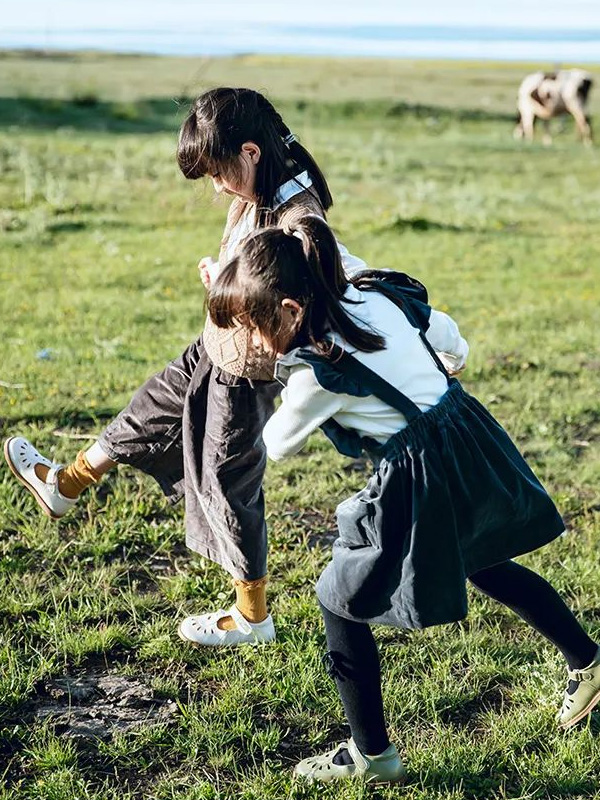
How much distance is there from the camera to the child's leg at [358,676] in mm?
2816

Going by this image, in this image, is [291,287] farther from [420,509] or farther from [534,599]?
[534,599]

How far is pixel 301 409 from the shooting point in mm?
2617

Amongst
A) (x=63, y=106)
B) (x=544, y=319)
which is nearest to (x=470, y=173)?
(x=544, y=319)

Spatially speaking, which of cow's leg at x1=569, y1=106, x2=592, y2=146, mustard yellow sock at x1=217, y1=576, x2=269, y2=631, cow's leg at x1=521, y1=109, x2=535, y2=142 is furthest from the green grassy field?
cow's leg at x1=569, y1=106, x2=592, y2=146

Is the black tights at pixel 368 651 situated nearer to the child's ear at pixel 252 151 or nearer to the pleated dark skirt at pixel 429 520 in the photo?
the pleated dark skirt at pixel 429 520

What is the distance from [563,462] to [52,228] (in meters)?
7.40

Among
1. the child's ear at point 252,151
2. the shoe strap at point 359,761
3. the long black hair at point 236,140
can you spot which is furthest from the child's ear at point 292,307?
the shoe strap at point 359,761

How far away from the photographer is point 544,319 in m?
7.95

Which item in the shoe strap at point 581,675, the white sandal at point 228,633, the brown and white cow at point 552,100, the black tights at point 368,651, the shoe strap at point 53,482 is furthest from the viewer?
the brown and white cow at point 552,100

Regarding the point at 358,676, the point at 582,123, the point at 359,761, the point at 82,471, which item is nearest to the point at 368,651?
the point at 358,676

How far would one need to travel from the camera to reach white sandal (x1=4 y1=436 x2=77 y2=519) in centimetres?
407

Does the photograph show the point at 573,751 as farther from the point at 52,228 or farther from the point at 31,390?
the point at 52,228

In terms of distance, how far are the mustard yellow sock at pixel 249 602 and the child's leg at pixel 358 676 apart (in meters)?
0.72

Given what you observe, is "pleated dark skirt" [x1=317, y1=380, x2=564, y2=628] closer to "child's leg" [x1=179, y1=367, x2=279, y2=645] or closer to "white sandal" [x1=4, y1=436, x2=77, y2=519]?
"child's leg" [x1=179, y1=367, x2=279, y2=645]
